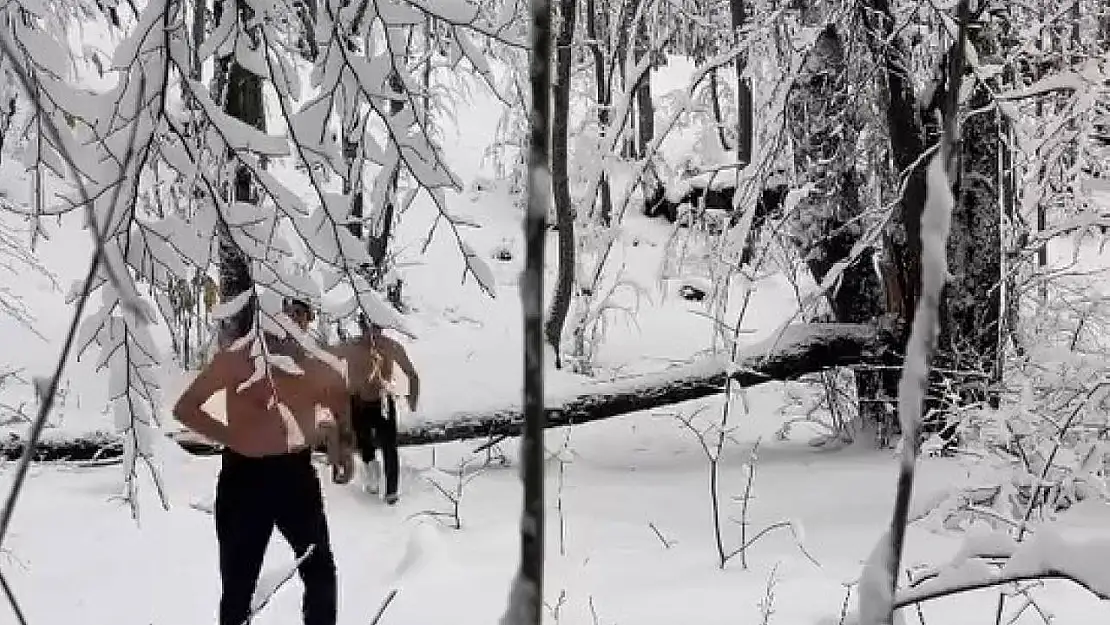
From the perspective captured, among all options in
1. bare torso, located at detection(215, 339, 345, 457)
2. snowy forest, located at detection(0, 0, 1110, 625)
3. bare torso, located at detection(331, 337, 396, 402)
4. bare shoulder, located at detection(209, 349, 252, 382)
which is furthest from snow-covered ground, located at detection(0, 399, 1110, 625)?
bare shoulder, located at detection(209, 349, 252, 382)

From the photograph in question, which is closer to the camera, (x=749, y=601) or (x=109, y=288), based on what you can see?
(x=109, y=288)

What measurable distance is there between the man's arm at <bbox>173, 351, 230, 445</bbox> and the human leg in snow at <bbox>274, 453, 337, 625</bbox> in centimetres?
32

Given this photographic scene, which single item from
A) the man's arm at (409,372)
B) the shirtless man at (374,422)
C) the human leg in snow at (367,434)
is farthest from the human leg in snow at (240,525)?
the human leg in snow at (367,434)

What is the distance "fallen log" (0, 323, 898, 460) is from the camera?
7.01m

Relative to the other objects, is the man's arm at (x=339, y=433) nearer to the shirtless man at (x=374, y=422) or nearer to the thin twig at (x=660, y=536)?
the shirtless man at (x=374, y=422)

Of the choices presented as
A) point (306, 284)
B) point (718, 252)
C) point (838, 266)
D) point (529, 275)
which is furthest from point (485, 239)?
point (529, 275)

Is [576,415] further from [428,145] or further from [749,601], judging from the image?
[428,145]

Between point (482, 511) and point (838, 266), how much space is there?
2.58 m

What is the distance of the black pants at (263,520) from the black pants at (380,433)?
108 inches

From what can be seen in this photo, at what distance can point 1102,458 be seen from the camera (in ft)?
14.5

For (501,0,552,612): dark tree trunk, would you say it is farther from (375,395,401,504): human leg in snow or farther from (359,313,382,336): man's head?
(375,395,401,504): human leg in snow

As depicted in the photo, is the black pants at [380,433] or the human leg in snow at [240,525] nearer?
the human leg in snow at [240,525]

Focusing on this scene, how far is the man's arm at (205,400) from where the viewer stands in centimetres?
339

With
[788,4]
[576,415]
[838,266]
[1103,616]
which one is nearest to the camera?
[1103,616]
